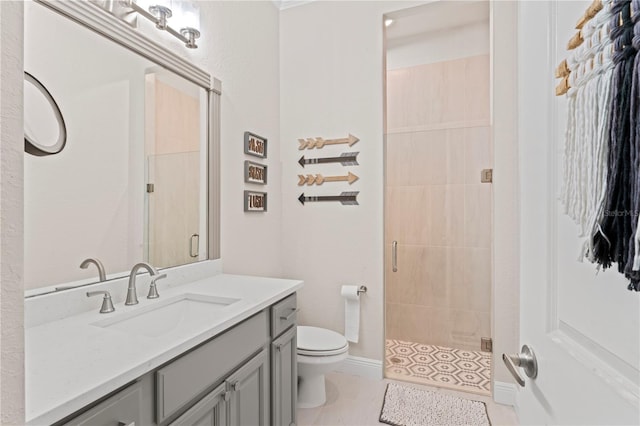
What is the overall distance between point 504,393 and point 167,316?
206 centimetres

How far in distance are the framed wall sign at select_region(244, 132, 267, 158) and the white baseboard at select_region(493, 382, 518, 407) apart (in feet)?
7.20

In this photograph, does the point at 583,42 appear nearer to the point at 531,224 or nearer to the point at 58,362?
the point at 531,224

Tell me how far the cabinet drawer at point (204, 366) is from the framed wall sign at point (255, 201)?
39.1 inches

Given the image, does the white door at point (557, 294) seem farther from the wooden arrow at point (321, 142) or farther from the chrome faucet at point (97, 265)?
the wooden arrow at point (321, 142)

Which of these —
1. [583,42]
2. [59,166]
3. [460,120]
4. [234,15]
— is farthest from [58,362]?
[460,120]

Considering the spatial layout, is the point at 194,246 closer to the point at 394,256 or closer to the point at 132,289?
the point at 132,289

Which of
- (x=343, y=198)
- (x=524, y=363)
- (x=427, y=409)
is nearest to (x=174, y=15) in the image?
(x=343, y=198)

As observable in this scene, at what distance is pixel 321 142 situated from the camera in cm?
253

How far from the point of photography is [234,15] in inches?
83.2

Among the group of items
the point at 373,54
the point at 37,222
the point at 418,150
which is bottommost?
the point at 37,222

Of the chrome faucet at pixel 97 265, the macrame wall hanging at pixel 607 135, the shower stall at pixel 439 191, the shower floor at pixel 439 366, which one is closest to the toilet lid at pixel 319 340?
the shower floor at pixel 439 366

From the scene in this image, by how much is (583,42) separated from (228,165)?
1.85 metres

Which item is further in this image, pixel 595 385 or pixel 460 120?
pixel 460 120

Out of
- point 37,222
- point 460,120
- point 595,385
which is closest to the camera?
point 595,385
